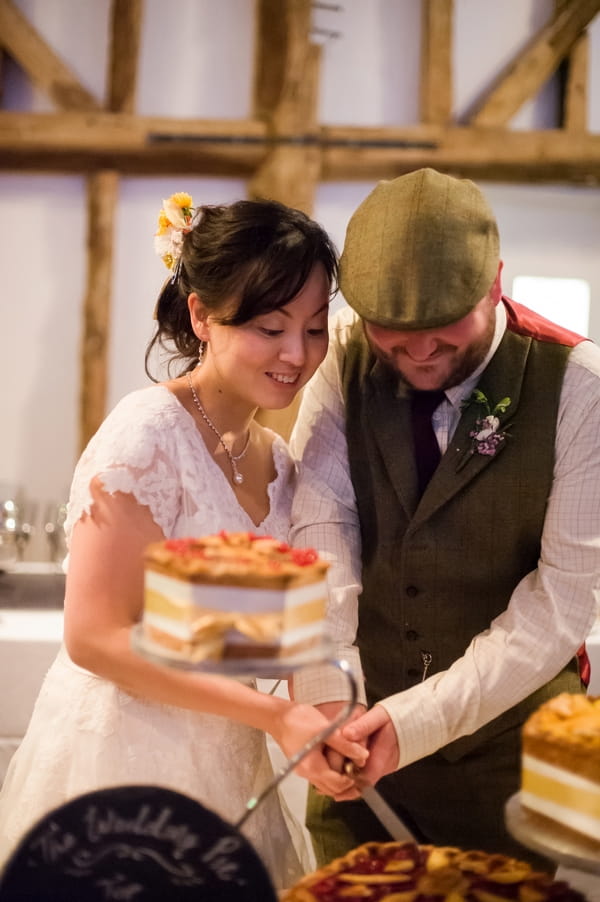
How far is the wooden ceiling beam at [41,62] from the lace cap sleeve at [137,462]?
3.26 meters

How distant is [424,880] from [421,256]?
3.35 ft

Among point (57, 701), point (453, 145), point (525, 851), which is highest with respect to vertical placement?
point (453, 145)

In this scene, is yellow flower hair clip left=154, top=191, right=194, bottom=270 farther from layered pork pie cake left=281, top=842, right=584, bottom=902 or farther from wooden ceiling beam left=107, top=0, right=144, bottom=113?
wooden ceiling beam left=107, top=0, right=144, bottom=113

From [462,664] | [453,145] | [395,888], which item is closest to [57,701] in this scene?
[462,664]

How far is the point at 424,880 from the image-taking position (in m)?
1.30

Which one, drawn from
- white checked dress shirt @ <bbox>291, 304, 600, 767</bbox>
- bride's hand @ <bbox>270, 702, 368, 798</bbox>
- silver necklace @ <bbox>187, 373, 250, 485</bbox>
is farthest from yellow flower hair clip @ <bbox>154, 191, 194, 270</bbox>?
bride's hand @ <bbox>270, 702, 368, 798</bbox>

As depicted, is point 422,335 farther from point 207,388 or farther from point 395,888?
point 395,888

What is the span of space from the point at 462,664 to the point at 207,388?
0.77 meters

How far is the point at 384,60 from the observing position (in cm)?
490

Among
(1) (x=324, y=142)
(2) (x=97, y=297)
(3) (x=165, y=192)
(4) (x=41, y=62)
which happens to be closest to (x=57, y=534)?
(2) (x=97, y=297)

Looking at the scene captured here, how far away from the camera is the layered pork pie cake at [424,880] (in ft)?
4.15

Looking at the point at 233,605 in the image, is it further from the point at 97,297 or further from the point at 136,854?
the point at 97,297

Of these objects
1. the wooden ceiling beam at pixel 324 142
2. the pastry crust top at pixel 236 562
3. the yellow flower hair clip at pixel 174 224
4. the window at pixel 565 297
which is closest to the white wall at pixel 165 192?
the window at pixel 565 297

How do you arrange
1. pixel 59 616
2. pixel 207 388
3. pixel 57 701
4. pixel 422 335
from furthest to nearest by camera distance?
1. pixel 59 616
2. pixel 207 388
3. pixel 57 701
4. pixel 422 335
